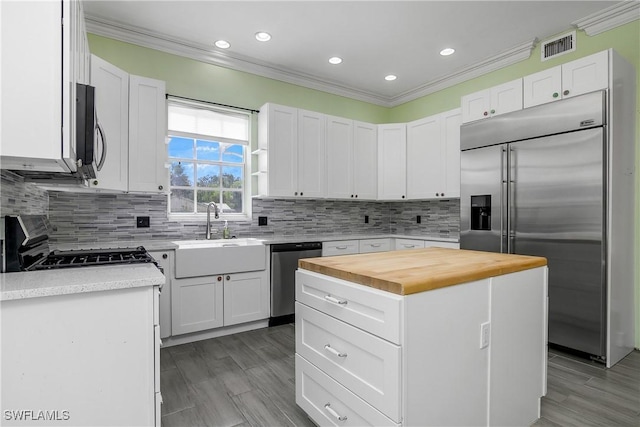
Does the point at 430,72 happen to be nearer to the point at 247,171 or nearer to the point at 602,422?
the point at 247,171

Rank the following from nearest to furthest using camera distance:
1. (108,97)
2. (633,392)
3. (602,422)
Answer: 1. (602,422)
2. (633,392)
3. (108,97)

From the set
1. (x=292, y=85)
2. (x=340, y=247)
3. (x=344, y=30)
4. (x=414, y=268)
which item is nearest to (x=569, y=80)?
(x=344, y=30)

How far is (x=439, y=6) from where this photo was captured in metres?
2.86

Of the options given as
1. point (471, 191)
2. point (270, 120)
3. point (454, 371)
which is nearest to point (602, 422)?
point (454, 371)

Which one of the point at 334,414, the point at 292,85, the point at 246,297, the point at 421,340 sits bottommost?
the point at 334,414

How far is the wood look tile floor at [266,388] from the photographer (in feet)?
6.32

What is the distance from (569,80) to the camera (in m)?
2.81

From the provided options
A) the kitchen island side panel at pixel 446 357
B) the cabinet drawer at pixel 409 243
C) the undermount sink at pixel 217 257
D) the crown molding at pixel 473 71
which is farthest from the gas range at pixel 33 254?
the crown molding at pixel 473 71

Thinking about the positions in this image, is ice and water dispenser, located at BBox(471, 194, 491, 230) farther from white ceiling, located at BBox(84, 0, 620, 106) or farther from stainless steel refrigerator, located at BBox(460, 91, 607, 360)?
white ceiling, located at BBox(84, 0, 620, 106)

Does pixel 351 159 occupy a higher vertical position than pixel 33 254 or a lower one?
higher

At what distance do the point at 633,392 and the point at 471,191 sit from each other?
196 centimetres

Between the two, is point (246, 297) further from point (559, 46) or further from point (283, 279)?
point (559, 46)

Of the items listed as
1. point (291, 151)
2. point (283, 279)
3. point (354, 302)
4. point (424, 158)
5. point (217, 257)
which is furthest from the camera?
point (424, 158)

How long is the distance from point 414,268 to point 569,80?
250 centimetres
